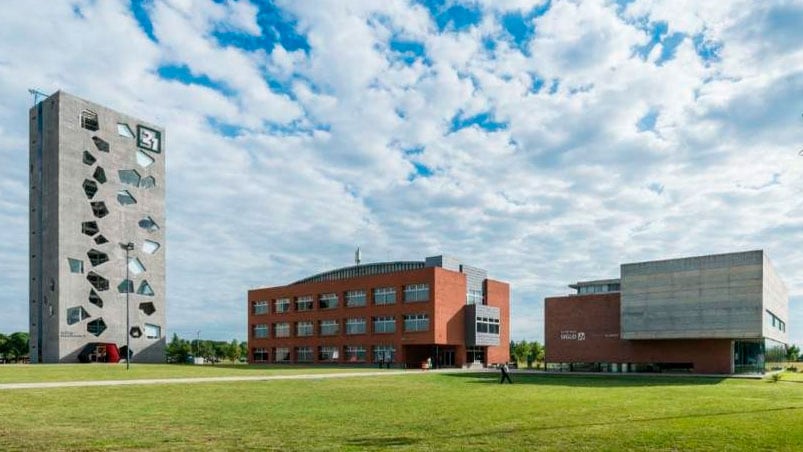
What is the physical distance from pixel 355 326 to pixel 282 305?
17804 mm

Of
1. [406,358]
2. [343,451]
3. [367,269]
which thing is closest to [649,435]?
[343,451]

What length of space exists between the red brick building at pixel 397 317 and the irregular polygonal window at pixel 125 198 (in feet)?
83.6

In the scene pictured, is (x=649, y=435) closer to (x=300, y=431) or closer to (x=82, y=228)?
(x=300, y=431)

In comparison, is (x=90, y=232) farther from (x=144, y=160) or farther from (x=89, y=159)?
(x=144, y=160)

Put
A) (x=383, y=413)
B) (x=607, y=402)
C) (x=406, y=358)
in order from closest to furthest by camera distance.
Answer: (x=383, y=413)
(x=607, y=402)
(x=406, y=358)

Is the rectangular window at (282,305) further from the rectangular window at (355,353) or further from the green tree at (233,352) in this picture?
the green tree at (233,352)

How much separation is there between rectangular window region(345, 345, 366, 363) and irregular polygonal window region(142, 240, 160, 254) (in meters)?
33.5

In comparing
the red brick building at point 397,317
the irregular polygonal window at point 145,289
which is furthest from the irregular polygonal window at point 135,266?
the red brick building at point 397,317

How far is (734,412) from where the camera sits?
22562mm

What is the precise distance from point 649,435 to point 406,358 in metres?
64.8

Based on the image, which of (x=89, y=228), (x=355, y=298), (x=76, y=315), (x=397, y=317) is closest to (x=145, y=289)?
(x=76, y=315)

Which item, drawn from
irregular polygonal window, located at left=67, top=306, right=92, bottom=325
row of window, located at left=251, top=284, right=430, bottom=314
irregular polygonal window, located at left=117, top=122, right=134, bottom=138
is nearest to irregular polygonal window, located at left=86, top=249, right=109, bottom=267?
irregular polygonal window, located at left=67, top=306, right=92, bottom=325

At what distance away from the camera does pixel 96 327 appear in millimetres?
84562

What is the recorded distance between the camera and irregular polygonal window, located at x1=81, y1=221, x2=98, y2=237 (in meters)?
85.1
